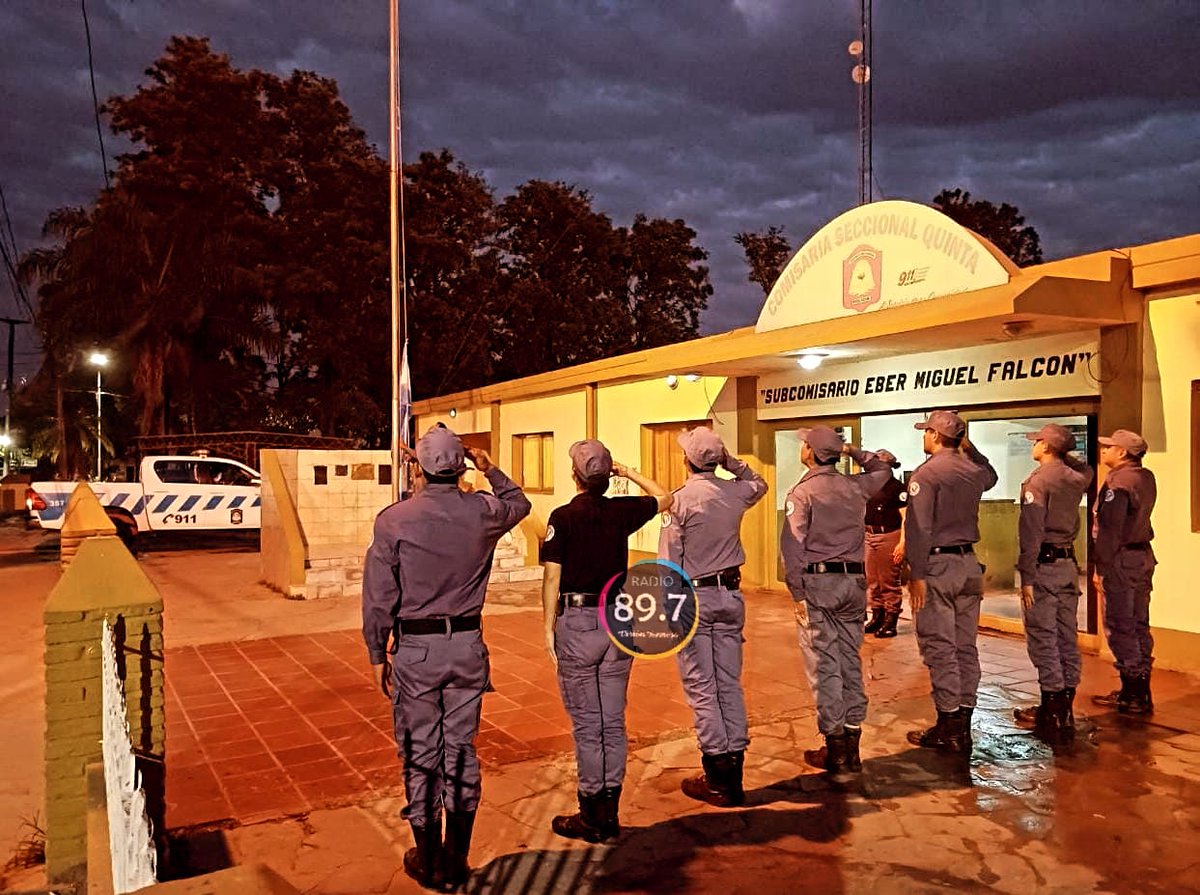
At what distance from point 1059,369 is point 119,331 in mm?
23961

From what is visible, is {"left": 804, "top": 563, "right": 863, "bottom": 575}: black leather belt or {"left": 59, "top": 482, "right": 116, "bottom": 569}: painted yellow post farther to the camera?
{"left": 59, "top": 482, "right": 116, "bottom": 569}: painted yellow post

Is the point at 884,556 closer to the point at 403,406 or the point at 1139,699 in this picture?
the point at 1139,699

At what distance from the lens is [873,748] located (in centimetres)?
515

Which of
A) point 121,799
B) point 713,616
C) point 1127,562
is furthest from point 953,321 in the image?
point 121,799

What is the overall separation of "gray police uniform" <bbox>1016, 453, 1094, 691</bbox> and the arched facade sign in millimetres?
2291

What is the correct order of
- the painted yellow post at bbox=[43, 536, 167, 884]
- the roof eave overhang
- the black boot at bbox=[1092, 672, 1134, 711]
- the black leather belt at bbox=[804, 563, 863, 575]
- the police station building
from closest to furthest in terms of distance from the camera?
1. the painted yellow post at bbox=[43, 536, 167, 884]
2. the black leather belt at bbox=[804, 563, 863, 575]
3. the black boot at bbox=[1092, 672, 1134, 711]
4. the roof eave overhang
5. the police station building

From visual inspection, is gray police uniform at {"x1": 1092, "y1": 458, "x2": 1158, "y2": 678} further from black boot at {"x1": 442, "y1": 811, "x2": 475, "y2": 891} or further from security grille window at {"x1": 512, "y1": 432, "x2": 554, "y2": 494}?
security grille window at {"x1": 512, "y1": 432, "x2": 554, "y2": 494}

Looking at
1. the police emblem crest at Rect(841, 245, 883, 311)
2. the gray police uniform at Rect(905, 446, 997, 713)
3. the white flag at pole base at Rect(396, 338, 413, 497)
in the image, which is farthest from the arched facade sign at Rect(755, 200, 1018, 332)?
the white flag at pole base at Rect(396, 338, 413, 497)

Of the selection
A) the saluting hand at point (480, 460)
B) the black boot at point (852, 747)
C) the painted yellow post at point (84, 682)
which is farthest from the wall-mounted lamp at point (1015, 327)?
the painted yellow post at point (84, 682)

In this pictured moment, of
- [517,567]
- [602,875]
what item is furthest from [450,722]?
[517,567]

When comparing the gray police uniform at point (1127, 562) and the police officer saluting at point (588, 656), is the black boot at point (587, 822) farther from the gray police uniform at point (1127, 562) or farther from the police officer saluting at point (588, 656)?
the gray police uniform at point (1127, 562)

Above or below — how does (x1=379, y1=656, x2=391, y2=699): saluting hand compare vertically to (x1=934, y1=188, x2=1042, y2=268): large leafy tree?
below

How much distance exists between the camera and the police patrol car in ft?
52.2

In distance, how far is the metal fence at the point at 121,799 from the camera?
7.32 feet
